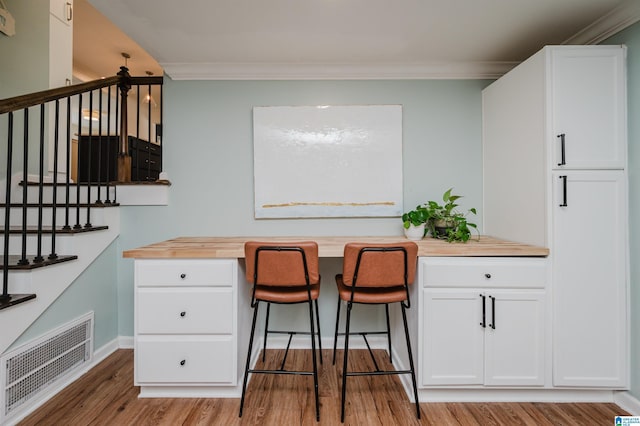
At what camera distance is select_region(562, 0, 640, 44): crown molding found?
1720mm

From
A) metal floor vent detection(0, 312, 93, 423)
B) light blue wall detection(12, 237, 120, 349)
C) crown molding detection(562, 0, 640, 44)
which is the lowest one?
metal floor vent detection(0, 312, 93, 423)

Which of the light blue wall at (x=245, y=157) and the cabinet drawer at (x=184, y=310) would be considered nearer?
the cabinet drawer at (x=184, y=310)

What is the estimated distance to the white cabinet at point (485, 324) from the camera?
70.4 inches

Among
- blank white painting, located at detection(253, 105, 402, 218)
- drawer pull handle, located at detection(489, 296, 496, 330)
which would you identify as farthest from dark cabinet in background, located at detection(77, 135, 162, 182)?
drawer pull handle, located at detection(489, 296, 496, 330)

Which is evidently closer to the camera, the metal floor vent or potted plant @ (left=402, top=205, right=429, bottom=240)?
the metal floor vent

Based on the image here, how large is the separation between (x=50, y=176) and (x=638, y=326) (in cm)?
→ 462

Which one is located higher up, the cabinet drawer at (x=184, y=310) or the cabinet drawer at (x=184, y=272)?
the cabinet drawer at (x=184, y=272)

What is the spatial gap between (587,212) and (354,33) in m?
1.88

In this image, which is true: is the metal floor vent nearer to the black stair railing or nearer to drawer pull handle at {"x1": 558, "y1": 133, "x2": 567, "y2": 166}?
the black stair railing

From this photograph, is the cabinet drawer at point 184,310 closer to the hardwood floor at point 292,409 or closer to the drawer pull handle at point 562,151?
the hardwood floor at point 292,409

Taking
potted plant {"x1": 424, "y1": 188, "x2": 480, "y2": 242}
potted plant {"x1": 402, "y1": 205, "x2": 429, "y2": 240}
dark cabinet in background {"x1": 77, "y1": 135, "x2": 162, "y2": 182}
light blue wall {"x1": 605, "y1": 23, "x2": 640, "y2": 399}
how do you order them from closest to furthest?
light blue wall {"x1": 605, "y1": 23, "x2": 640, "y2": 399}, potted plant {"x1": 424, "y1": 188, "x2": 480, "y2": 242}, potted plant {"x1": 402, "y1": 205, "x2": 429, "y2": 240}, dark cabinet in background {"x1": 77, "y1": 135, "x2": 162, "y2": 182}

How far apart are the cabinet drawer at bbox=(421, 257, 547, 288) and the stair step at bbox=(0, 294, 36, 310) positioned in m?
2.29

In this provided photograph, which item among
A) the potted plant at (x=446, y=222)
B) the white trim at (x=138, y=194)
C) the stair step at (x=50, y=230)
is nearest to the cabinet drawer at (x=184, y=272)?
the stair step at (x=50, y=230)

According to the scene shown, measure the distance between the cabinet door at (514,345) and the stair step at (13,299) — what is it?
269 cm
